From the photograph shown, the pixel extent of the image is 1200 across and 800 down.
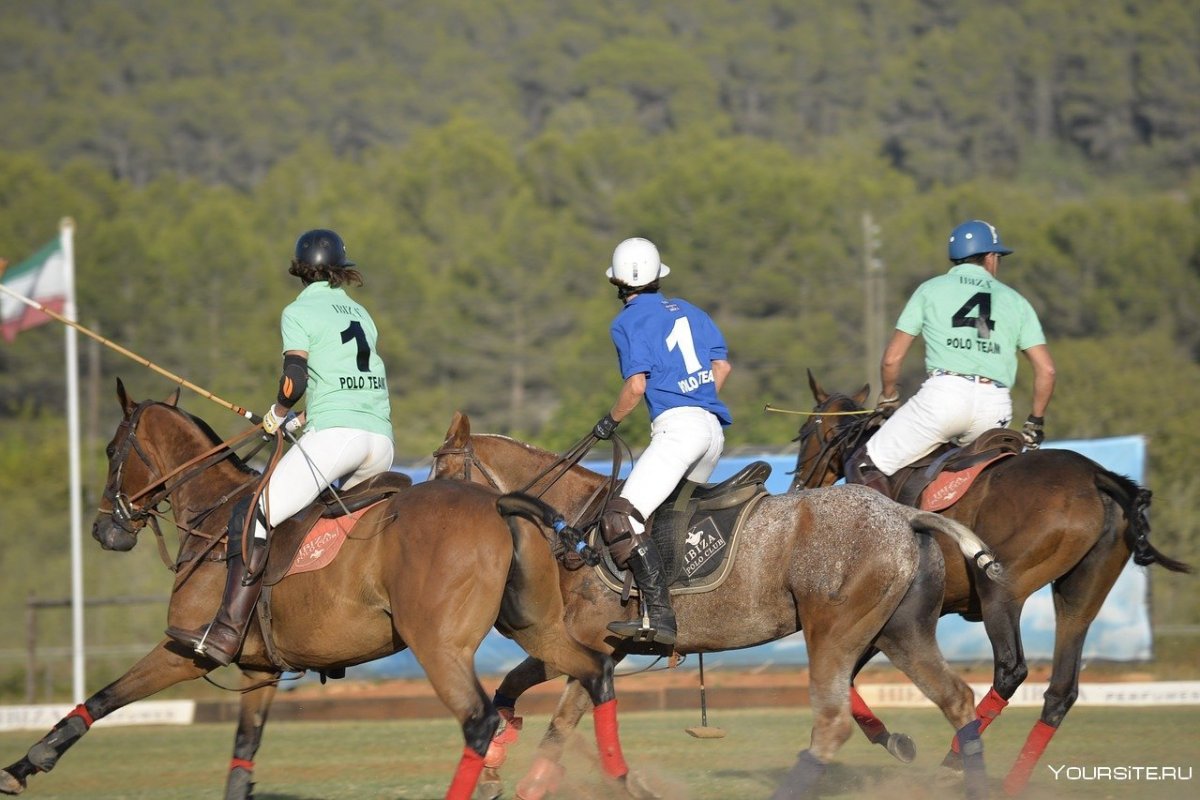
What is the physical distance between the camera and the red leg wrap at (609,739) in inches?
304

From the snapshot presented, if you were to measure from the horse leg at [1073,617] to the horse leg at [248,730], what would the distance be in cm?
434

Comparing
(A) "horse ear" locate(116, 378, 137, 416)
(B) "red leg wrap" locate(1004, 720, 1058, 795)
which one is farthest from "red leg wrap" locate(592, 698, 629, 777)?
(A) "horse ear" locate(116, 378, 137, 416)

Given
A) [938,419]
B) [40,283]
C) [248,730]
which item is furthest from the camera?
[40,283]

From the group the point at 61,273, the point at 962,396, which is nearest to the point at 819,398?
the point at 962,396

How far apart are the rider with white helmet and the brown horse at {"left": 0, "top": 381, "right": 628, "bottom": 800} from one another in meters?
0.42

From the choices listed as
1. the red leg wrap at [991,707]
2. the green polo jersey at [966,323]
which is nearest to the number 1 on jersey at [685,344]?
the green polo jersey at [966,323]

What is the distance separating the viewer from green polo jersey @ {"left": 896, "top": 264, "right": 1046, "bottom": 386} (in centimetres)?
934

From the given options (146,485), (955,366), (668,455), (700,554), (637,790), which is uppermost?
(955,366)

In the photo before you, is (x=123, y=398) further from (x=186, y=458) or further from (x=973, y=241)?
(x=973, y=241)

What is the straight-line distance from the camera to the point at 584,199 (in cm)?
5541

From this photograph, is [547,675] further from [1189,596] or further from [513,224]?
[513,224]

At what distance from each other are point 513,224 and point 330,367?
4169 centimetres

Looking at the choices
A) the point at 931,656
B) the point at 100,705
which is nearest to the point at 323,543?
the point at 100,705

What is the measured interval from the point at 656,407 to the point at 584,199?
47832mm
